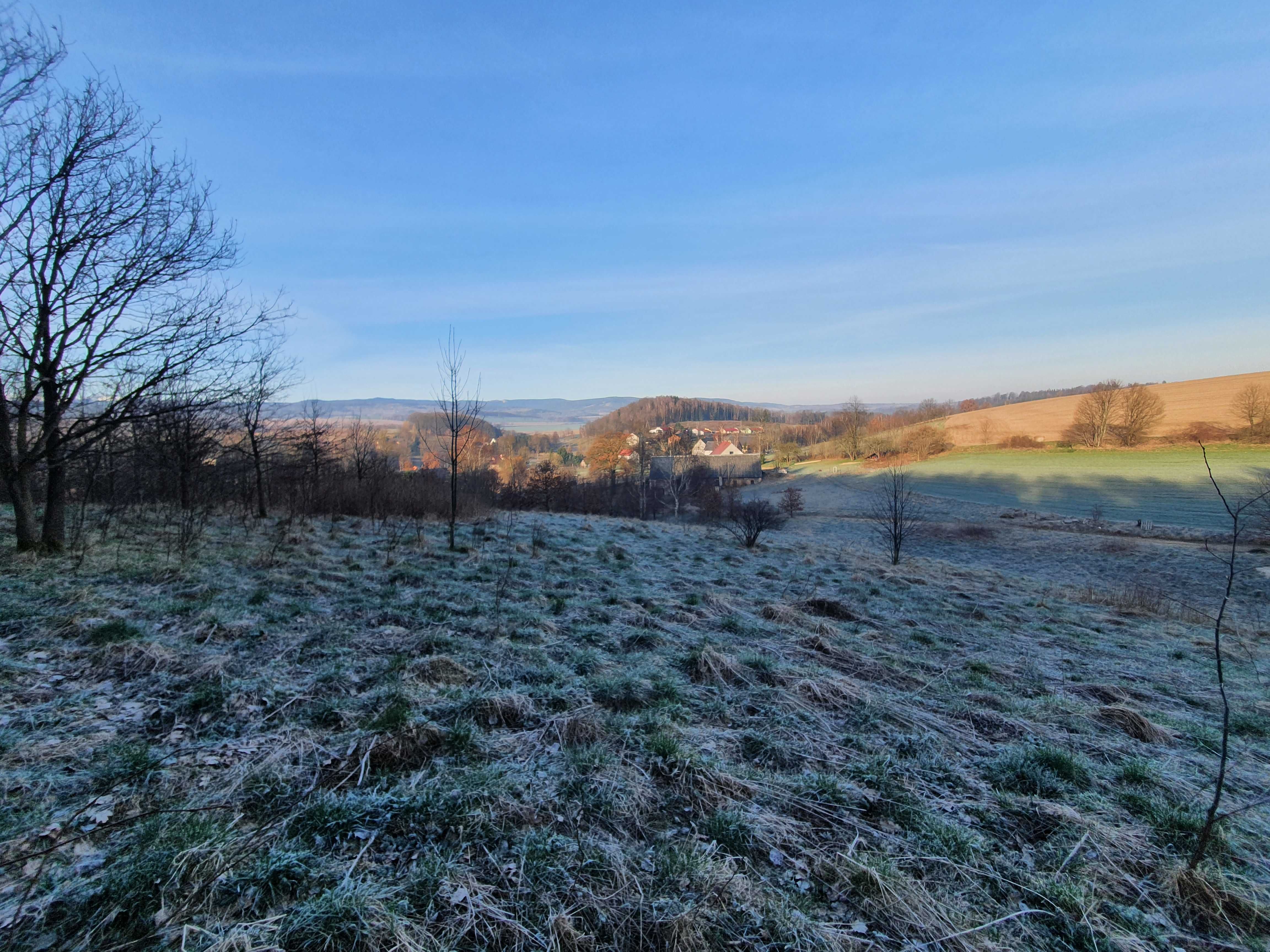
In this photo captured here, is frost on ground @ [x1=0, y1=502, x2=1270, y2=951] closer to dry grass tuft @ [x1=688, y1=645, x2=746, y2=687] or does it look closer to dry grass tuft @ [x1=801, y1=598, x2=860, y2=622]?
dry grass tuft @ [x1=688, y1=645, x2=746, y2=687]

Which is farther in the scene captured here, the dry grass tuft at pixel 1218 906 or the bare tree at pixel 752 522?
the bare tree at pixel 752 522

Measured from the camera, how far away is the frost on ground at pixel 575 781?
6.58 feet

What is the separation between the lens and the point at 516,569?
30.0ft

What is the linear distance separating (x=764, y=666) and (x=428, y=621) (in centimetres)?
366

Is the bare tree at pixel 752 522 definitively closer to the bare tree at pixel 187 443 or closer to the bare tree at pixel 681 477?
the bare tree at pixel 187 443

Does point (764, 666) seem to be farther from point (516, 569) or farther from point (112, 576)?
point (112, 576)

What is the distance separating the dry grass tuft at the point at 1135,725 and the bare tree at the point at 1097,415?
53869mm

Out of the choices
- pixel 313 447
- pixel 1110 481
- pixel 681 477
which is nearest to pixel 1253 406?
pixel 1110 481

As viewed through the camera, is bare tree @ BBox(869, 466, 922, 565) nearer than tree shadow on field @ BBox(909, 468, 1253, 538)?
Yes

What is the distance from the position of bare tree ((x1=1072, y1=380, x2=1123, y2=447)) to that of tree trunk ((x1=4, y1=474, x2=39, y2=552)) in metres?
61.0

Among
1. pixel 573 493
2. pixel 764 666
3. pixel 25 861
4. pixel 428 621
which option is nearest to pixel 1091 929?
pixel 764 666

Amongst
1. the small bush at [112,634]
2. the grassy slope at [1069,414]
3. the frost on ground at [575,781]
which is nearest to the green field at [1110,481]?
the grassy slope at [1069,414]

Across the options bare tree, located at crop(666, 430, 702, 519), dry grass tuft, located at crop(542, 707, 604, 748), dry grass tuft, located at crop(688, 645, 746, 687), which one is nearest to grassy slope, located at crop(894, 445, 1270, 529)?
bare tree, located at crop(666, 430, 702, 519)

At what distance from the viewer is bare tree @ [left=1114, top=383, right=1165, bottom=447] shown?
140 feet
